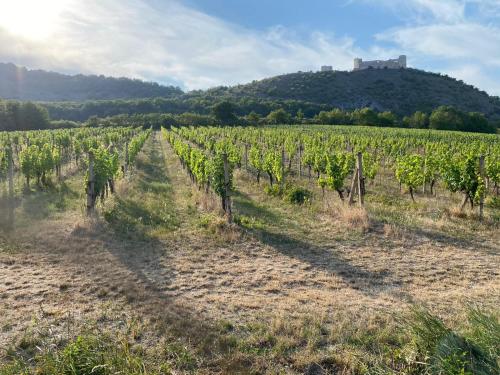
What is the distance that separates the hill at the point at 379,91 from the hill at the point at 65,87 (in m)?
47.3

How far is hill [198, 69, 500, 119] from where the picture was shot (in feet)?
291

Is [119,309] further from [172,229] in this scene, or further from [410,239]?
A: [410,239]

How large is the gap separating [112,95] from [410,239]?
462 feet

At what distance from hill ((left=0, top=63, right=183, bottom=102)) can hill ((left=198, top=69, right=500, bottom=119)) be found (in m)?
47.3

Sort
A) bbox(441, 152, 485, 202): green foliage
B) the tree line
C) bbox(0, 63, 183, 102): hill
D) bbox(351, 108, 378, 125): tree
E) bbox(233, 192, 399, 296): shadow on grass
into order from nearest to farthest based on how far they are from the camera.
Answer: bbox(233, 192, 399, 296): shadow on grass
bbox(441, 152, 485, 202): green foliage
the tree line
bbox(351, 108, 378, 125): tree
bbox(0, 63, 183, 102): hill

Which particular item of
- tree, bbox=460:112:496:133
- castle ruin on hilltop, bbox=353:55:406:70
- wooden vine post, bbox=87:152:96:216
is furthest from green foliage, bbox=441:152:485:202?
castle ruin on hilltop, bbox=353:55:406:70

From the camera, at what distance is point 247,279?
23.7ft

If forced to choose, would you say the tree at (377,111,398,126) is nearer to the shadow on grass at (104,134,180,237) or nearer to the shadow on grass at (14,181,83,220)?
the shadow on grass at (104,134,180,237)

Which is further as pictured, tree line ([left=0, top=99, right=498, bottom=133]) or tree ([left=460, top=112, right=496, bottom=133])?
tree ([left=460, top=112, right=496, bottom=133])

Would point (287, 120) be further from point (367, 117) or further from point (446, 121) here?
point (446, 121)

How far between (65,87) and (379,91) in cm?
10893

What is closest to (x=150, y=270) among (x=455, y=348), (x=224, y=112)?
(x=455, y=348)

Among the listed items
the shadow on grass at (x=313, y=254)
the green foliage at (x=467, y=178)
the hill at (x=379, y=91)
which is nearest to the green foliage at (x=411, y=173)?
the green foliage at (x=467, y=178)

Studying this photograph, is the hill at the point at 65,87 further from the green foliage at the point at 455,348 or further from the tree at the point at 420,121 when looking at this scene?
the green foliage at the point at 455,348
